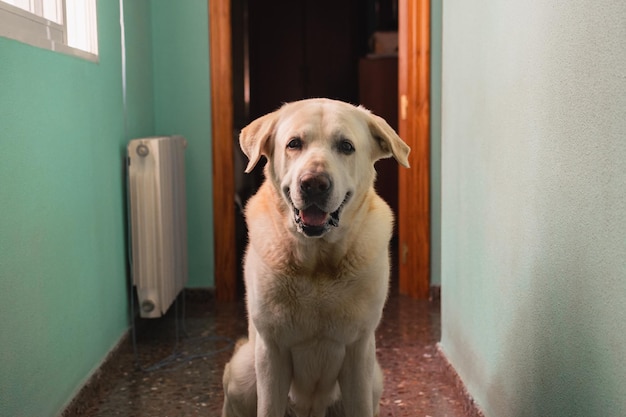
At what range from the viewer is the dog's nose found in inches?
56.3

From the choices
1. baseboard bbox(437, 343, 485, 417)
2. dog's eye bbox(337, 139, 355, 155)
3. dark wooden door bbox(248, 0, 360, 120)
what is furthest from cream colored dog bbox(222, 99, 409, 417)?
dark wooden door bbox(248, 0, 360, 120)

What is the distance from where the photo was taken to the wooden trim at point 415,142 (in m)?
3.44

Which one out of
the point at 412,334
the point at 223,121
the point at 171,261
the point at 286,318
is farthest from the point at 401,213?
the point at 286,318

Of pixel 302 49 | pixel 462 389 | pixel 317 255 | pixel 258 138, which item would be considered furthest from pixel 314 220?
pixel 302 49

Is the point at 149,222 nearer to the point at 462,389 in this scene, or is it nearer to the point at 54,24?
the point at 54,24

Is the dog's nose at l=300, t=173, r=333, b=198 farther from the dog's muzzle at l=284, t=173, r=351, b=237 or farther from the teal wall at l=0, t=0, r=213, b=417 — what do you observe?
the teal wall at l=0, t=0, r=213, b=417

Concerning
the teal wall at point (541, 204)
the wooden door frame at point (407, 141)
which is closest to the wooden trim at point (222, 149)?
the wooden door frame at point (407, 141)

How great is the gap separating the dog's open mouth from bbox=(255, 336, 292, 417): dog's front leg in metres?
0.32

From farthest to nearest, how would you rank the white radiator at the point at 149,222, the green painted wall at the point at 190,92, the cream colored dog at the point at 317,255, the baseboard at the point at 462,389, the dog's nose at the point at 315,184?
1. the green painted wall at the point at 190,92
2. the white radiator at the point at 149,222
3. the baseboard at the point at 462,389
4. the cream colored dog at the point at 317,255
5. the dog's nose at the point at 315,184

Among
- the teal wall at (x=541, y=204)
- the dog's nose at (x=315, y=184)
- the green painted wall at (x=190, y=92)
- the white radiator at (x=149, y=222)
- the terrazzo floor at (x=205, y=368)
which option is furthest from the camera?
the green painted wall at (x=190, y=92)

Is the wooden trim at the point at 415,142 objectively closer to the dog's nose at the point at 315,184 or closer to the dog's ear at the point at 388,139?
the dog's ear at the point at 388,139

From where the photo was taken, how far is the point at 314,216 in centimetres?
151

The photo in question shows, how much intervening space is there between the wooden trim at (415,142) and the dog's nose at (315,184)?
211 cm

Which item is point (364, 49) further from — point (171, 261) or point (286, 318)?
point (286, 318)
